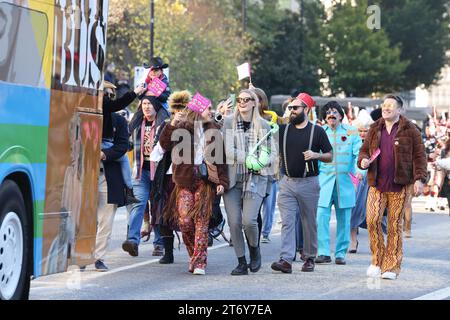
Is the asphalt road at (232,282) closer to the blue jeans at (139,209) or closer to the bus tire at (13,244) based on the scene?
the blue jeans at (139,209)

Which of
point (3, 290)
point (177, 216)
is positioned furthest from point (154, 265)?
point (3, 290)

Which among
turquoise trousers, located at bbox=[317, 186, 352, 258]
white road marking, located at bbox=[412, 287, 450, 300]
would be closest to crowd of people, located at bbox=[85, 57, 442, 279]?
turquoise trousers, located at bbox=[317, 186, 352, 258]

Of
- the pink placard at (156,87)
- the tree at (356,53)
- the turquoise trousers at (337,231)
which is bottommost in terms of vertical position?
the turquoise trousers at (337,231)

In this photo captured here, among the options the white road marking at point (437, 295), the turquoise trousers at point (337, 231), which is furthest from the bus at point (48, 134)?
the turquoise trousers at point (337, 231)

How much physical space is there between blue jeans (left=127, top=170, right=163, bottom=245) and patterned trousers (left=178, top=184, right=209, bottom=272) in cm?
131

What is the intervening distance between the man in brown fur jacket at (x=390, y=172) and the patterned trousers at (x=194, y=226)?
166 centimetres

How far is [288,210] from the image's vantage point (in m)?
13.9

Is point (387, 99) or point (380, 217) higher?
point (387, 99)

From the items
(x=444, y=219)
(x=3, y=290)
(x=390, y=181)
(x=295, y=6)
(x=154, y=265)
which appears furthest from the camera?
(x=295, y=6)

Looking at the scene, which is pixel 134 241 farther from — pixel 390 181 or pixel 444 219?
pixel 444 219

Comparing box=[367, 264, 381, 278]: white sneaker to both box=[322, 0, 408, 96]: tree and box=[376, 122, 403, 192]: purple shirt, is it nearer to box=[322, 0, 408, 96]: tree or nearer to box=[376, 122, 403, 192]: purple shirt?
box=[376, 122, 403, 192]: purple shirt

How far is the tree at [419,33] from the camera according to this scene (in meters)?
78.1

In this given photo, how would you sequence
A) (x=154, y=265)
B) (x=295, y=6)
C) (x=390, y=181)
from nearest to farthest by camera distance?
1. (x=390, y=181)
2. (x=154, y=265)
3. (x=295, y=6)
